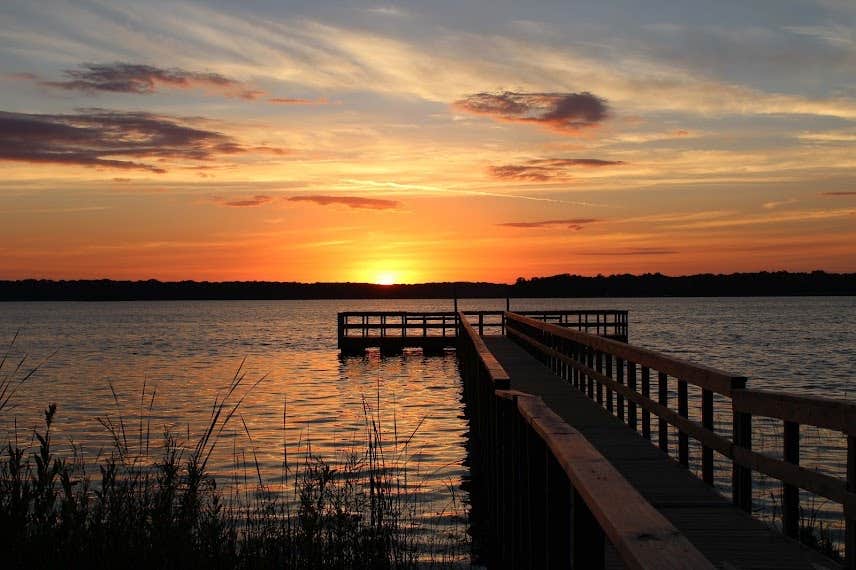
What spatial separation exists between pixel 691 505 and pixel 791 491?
105 cm

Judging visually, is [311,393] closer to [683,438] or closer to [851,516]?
[683,438]

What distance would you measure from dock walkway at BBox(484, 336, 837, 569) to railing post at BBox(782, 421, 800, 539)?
0.15m

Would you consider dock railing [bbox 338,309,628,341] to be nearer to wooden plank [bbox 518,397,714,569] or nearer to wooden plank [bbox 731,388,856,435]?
wooden plank [bbox 731,388,856,435]

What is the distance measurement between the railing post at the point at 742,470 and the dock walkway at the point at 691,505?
0.11 m

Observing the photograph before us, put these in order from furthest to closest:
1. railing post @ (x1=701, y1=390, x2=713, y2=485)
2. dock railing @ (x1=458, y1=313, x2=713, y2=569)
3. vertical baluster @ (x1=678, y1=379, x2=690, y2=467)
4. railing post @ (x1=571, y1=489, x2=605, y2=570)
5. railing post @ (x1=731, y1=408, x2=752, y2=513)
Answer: vertical baluster @ (x1=678, y1=379, x2=690, y2=467) < railing post @ (x1=701, y1=390, x2=713, y2=485) < railing post @ (x1=731, y1=408, x2=752, y2=513) < railing post @ (x1=571, y1=489, x2=605, y2=570) < dock railing @ (x1=458, y1=313, x2=713, y2=569)

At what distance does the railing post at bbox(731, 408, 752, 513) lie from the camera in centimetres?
747

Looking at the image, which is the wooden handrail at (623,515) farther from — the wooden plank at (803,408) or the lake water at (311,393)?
the lake water at (311,393)

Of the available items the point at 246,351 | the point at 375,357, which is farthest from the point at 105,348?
the point at 375,357

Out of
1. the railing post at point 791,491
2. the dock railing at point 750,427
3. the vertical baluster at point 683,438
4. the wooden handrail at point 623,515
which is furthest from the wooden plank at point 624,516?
the vertical baluster at point 683,438

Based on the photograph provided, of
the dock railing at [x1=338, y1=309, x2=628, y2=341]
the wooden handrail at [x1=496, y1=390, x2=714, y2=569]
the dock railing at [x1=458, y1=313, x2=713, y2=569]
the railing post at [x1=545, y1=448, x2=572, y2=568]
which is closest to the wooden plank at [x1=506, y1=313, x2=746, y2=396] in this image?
the dock railing at [x1=458, y1=313, x2=713, y2=569]

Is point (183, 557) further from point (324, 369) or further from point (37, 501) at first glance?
point (324, 369)

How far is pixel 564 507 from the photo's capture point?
427 centimetres

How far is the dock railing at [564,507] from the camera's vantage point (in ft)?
8.22

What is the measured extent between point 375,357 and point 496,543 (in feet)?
145
